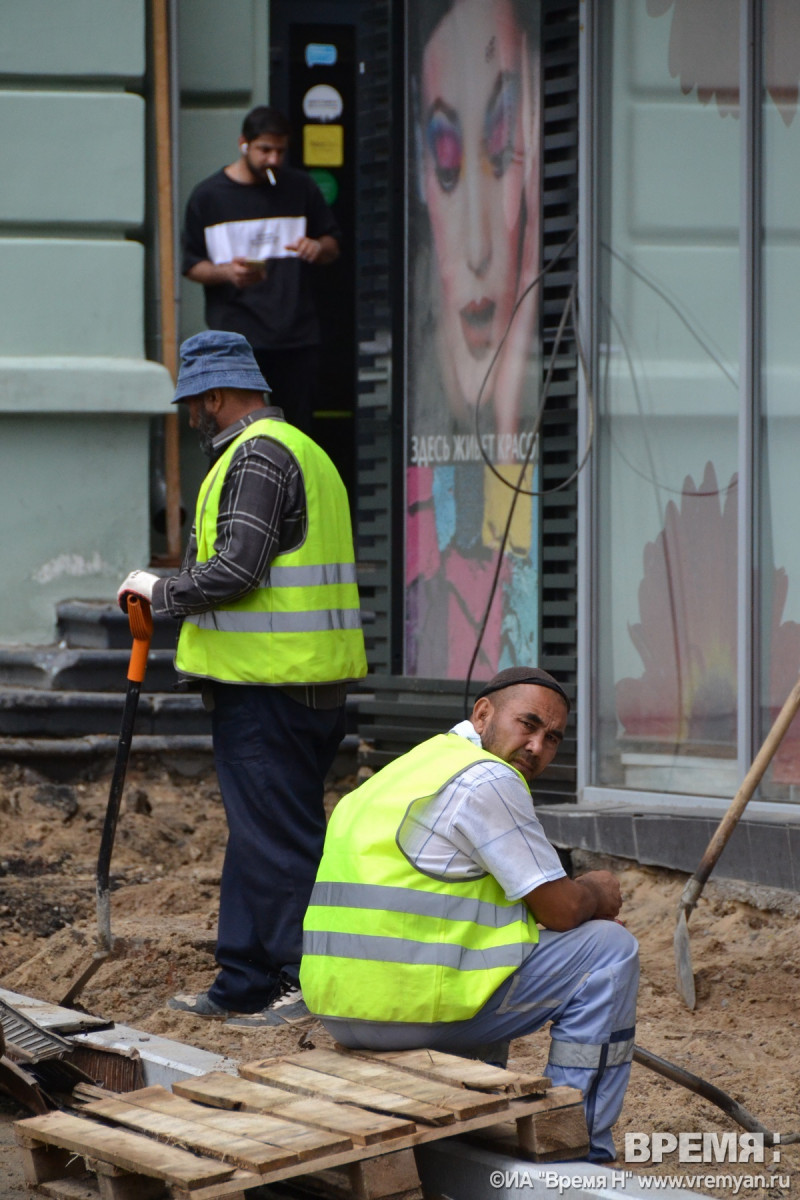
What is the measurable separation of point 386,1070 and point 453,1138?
22cm

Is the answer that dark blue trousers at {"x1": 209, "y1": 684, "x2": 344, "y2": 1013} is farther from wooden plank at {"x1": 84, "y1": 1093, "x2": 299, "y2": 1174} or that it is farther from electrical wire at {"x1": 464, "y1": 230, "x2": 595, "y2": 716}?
electrical wire at {"x1": 464, "y1": 230, "x2": 595, "y2": 716}

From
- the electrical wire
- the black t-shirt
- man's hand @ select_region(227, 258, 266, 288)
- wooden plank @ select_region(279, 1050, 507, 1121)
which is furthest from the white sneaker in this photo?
man's hand @ select_region(227, 258, 266, 288)

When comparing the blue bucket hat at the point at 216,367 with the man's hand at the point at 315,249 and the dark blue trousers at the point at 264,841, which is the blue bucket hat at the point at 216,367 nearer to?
the dark blue trousers at the point at 264,841

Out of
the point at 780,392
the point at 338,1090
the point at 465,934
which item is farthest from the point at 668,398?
the point at 338,1090

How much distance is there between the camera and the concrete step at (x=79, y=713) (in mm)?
7625

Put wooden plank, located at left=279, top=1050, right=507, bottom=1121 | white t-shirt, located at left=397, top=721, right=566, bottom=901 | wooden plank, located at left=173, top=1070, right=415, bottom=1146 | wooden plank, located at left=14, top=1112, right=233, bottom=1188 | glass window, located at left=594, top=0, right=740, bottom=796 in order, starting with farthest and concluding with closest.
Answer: glass window, located at left=594, top=0, right=740, bottom=796, white t-shirt, located at left=397, top=721, right=566, bottom=901, wooden plank, located at left=279, top=1050, right=507, bottom=1121, wooden plank, located at left=173, top=1070, right=415, bottom=1146, wooden plank, located at left=14, top=1112, right=233, bottom=1188

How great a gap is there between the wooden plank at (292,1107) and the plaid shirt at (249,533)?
1.55m

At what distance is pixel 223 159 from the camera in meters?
8.73

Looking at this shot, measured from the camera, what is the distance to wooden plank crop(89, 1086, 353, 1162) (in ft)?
11.1

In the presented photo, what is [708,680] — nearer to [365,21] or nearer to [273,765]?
[273,765]

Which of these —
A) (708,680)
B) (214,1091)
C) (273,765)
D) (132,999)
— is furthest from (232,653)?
(708,680)

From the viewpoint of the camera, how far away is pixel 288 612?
5.13m

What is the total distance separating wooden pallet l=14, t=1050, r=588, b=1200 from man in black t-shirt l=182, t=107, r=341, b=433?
4.81m

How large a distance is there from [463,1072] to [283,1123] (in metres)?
0.45
